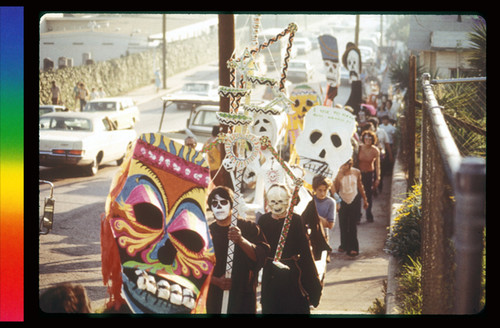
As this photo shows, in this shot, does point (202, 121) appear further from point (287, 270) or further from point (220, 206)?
point (220, 206)

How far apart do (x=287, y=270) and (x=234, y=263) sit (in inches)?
17.9

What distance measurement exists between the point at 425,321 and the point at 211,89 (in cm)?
2635

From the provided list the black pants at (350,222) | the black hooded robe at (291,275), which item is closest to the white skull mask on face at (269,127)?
the black pants at (350,222)

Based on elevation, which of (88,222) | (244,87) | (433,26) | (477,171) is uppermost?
(433,26)

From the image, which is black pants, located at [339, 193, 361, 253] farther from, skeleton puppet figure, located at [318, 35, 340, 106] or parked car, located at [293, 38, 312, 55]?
parked car, located at [293, 38, 312, 55]

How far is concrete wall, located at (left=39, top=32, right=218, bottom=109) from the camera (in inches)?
882

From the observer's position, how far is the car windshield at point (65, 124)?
15.6m

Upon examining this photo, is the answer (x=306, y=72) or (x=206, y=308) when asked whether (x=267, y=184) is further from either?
(x=306, y=72)

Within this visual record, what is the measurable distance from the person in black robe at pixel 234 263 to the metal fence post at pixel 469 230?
8.39 ft

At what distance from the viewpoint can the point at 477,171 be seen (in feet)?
9.05

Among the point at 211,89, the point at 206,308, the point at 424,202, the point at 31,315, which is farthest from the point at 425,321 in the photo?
the point at 211,89

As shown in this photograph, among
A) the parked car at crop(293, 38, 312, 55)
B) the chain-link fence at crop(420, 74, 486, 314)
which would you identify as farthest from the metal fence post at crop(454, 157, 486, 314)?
the parked car at crop(293, 38, 312, 55)

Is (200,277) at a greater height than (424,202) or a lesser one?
lesser

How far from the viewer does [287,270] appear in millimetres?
5809
